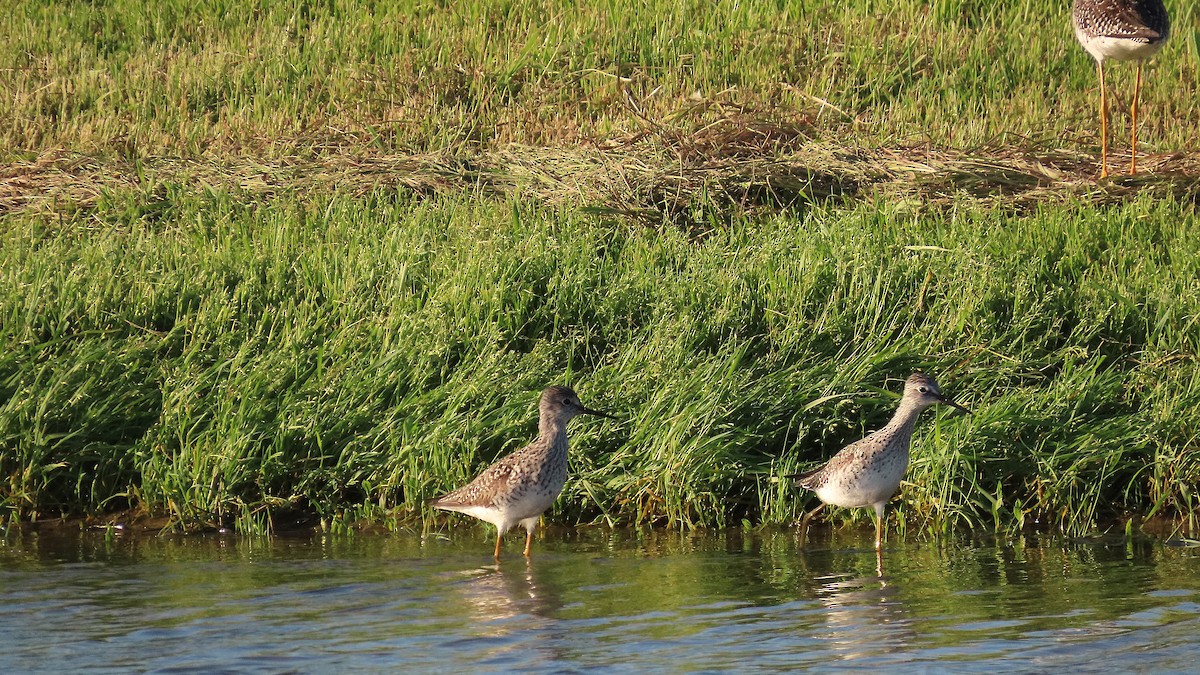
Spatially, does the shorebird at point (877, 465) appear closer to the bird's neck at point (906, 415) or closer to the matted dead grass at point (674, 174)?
the bird's neck at point (906, 415)

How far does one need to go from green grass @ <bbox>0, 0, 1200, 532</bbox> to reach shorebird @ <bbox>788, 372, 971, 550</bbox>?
0.31 m

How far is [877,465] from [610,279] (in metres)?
2.62

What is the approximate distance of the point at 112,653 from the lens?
6348mm

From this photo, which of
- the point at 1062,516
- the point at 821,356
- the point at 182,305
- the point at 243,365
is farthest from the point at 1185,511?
the point at 182,305

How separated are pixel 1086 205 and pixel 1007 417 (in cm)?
324

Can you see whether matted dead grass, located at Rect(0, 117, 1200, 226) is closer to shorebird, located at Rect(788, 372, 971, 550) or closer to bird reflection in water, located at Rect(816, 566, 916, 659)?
shorebird, located at Rect(788, 372, 971, 550)

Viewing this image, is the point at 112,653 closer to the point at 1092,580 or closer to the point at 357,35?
the point at 1092,580

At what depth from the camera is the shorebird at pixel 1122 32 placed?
12523mm

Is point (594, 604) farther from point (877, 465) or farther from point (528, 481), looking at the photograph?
point (877, 465)

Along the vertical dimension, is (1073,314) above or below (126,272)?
below

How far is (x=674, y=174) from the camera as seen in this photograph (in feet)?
38.4

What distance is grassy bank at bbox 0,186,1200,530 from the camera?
27.5 ft

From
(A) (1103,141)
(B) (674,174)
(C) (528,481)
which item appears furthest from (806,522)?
(A) (1103,141)

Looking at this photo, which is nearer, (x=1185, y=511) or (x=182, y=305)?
(x=1185, y=511)
